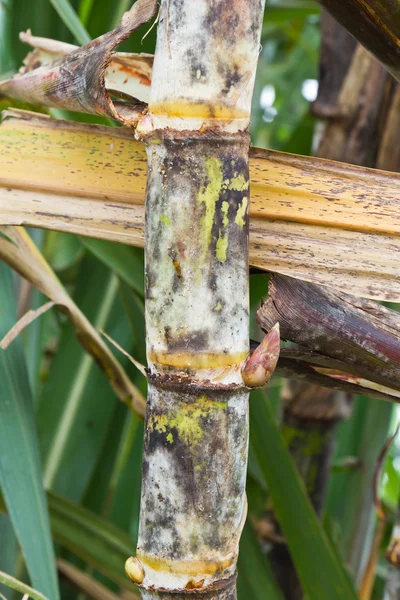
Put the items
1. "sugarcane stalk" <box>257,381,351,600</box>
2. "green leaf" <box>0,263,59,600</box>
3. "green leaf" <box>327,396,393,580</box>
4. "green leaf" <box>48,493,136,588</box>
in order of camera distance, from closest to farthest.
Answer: "green leaf" <box>0,263,59,600</box>
"green leaf" <box>48,493,136,588</box>
"sugarcane stalk" <box>257,381,351,600</box>
"green leaf" <box>327,396,393,580</box>

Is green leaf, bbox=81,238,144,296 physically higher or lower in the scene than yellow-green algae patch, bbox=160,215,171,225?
lower

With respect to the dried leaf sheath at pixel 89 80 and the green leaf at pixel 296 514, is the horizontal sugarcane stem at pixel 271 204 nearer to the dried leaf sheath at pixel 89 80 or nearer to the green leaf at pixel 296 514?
the dried leaf sheath at pixel 89 80

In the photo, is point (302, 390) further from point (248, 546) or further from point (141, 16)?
point (141, 16)

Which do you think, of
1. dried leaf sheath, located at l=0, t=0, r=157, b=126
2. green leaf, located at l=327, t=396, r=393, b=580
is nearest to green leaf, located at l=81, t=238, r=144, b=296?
dried leaf sheath, located at l=0, t=0, r=157, b=126

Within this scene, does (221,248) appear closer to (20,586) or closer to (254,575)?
(20,586)

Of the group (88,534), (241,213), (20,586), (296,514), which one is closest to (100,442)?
(88,534)

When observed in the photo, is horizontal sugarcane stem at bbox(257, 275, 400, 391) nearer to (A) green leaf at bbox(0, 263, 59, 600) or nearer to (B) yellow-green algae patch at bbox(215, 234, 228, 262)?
(B) yellow-green algae patch at bbox(215, 234, 228, 262)

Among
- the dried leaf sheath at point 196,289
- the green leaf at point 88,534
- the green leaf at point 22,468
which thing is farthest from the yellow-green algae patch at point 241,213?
the green leaf at point 88,534
